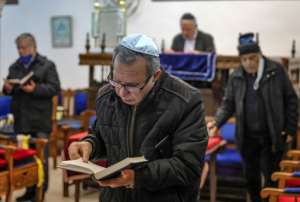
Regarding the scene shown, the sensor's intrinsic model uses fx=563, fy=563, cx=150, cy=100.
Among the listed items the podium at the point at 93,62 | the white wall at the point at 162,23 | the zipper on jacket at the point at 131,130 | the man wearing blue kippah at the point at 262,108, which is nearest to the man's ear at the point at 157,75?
the zipper on jacket at the point at 131,130

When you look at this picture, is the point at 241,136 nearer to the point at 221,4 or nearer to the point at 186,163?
the point at 186,163

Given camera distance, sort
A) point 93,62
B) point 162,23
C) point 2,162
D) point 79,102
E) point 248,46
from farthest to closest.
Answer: point 162,23 < point 79,102 < point 93,62 < point 2,162 < point 248,46

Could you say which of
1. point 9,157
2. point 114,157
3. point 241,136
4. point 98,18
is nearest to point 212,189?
point 241,136

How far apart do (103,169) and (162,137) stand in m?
0.25

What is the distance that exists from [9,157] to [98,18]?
479 cm

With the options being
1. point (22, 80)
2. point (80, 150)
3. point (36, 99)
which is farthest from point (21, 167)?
point (80, 150)

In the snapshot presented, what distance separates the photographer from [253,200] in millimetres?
4875

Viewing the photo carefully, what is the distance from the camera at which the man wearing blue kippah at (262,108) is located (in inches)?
176

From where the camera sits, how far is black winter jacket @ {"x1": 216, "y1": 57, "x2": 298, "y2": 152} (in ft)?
14.7

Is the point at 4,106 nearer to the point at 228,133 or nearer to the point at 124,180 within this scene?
the point at 228,133

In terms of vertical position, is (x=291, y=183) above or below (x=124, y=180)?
below

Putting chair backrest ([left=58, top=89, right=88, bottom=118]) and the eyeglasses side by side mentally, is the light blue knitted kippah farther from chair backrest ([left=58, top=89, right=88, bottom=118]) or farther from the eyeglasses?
chair backrest ([left=58, top=89, right=88, bottom=118])

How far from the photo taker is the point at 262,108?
451cm

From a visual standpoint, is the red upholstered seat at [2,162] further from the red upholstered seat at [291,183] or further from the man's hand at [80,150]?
the man's hand at [80,150]
